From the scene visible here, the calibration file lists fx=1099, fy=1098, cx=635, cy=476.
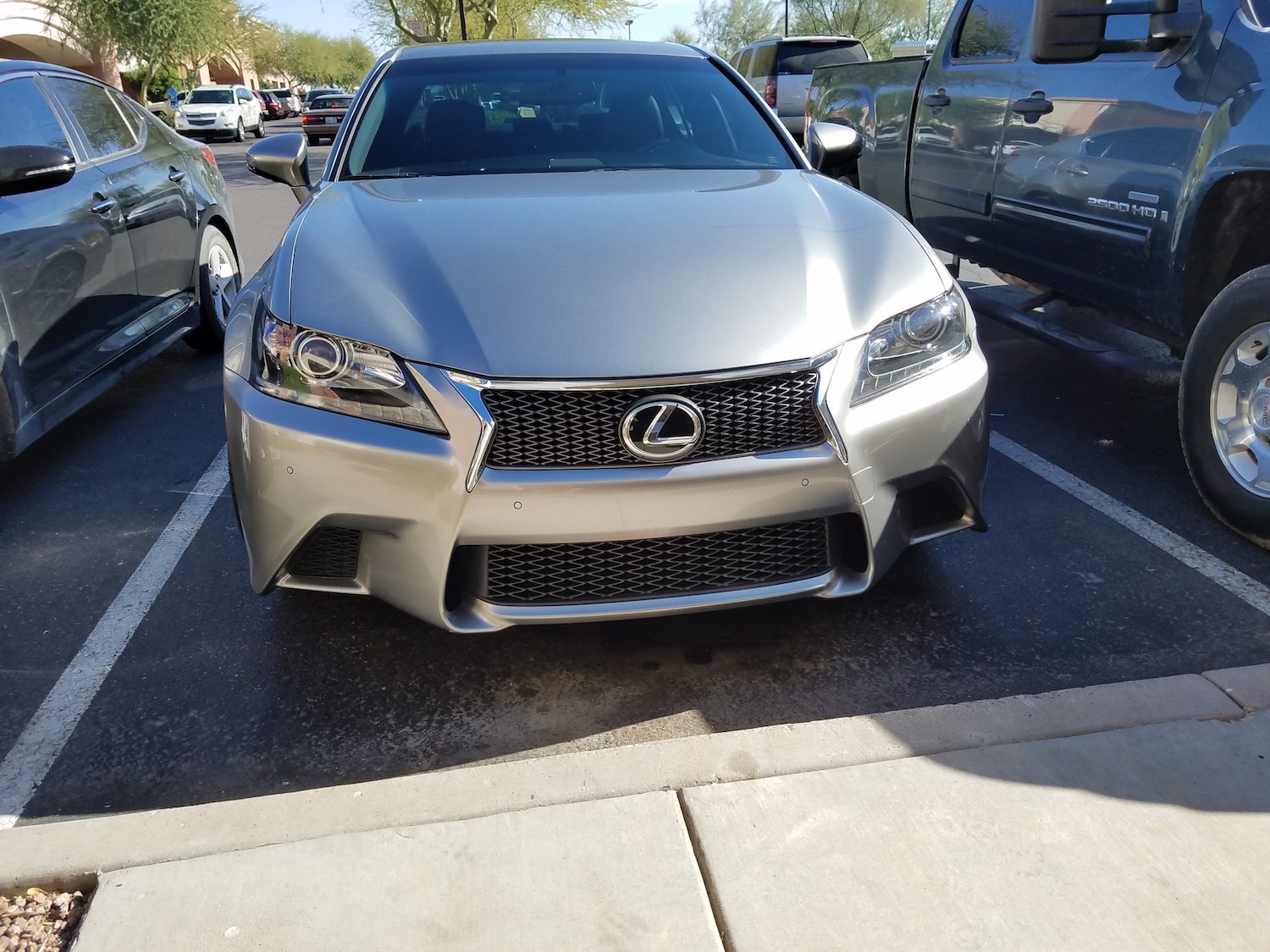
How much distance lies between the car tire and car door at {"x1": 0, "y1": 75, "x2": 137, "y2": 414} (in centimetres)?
96

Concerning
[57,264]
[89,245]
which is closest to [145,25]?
[89,245]

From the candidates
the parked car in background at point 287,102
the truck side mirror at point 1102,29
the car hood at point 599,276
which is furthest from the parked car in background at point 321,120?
the car hood at point 599,276

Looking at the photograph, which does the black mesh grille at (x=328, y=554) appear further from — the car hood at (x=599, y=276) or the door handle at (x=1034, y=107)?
the door handle at (x=1034, y=107)

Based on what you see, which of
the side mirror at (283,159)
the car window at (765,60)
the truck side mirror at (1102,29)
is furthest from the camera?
the car window at (765,60)

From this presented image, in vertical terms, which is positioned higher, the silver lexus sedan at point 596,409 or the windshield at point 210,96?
the silver lexus sedan at point 596,409

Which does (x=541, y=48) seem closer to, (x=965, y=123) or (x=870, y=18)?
(x=965, y=123)

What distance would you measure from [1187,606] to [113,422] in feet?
14.9

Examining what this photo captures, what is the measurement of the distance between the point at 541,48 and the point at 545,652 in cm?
255

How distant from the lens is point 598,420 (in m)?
2.49

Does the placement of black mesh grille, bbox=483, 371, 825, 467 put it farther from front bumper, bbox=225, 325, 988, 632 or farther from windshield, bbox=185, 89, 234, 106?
windshield, bbox=185, 89, 234, 106

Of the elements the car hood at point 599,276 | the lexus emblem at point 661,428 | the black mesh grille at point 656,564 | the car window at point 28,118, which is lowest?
the black mesh grille at point 656,564

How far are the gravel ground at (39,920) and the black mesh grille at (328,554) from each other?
0.85m

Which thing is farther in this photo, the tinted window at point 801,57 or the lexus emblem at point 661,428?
the tinted window at point 801,57

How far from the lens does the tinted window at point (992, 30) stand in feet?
16.7
